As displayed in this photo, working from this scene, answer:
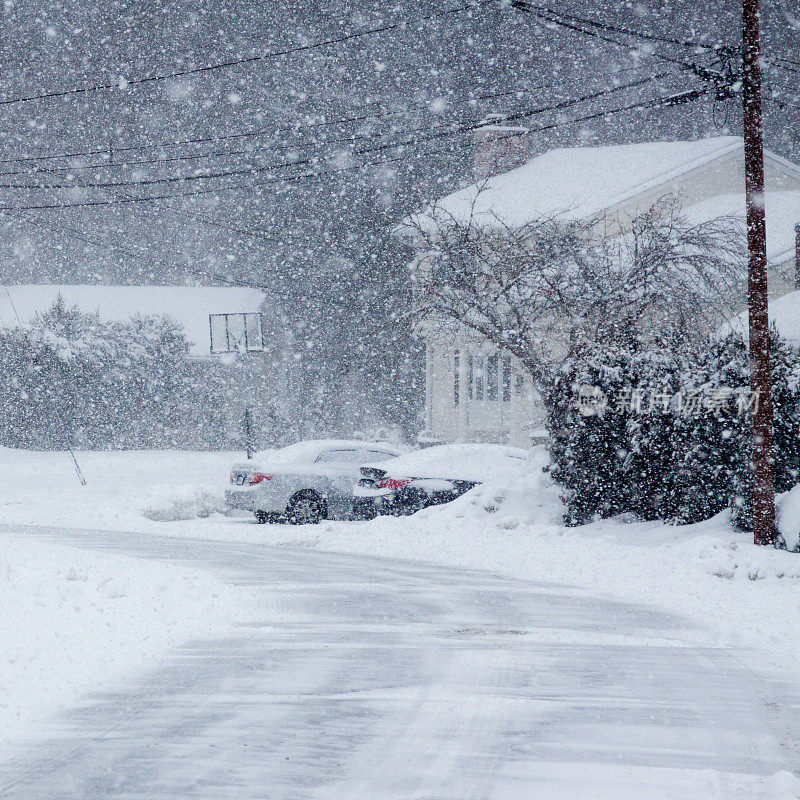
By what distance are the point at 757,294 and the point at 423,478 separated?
826 centimetres

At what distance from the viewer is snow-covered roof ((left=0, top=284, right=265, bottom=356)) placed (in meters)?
57.7

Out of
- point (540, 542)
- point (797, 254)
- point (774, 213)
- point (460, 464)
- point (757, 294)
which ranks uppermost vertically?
point (774, 213)

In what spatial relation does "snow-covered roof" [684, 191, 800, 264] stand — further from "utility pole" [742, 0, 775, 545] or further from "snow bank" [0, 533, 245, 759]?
"snow bank" [0, 533, 245, 759]

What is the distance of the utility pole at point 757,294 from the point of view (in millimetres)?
14258

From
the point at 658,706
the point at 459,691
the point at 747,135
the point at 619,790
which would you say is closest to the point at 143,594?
the point at 459,691

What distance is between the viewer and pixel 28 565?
1301 cm

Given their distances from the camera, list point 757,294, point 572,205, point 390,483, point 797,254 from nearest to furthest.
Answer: point 757,294 < point 390,483 < point 797,254 < point 572,205

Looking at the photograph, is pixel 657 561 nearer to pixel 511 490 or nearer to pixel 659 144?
pixel 511 490

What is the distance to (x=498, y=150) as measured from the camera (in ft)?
141

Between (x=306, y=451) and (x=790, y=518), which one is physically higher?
(x=306, y=451)

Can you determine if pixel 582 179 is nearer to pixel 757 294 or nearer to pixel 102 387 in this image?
pixel 102 387

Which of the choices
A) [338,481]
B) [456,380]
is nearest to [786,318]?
[338,481]

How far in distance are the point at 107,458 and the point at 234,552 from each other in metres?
23.8

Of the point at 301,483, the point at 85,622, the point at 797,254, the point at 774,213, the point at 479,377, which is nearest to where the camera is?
the point at 85,622
